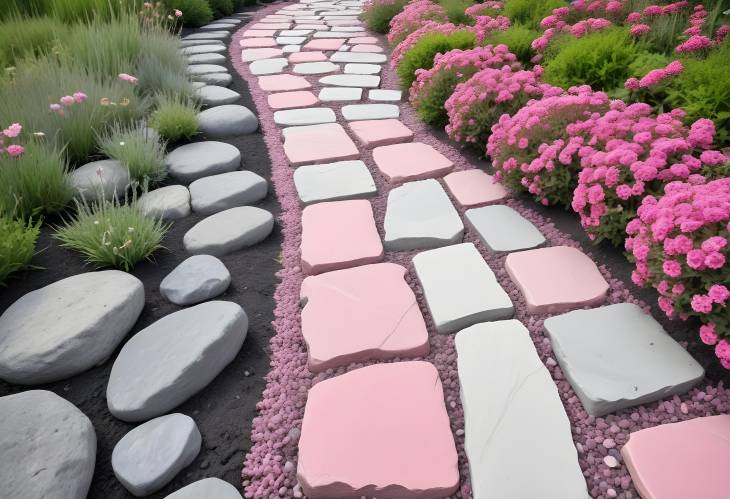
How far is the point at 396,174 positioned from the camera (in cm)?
263

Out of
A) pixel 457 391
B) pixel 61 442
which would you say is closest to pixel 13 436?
pixel 61 442

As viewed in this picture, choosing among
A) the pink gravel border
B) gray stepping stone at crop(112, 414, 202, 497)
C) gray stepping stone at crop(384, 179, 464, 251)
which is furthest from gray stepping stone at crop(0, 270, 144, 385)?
gray stepping stone at crop(384, 179, 464, 251)

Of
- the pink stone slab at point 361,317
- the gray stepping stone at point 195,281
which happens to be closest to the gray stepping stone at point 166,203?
the gray stepping stone at point 195,281

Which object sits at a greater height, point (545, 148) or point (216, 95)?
point (545, 148)

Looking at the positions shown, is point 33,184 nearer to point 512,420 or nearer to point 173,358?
point 173,358

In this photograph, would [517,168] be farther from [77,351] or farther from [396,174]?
[77,351]

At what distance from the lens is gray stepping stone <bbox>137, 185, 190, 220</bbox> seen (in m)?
2.29

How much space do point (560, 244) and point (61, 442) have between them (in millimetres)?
1923

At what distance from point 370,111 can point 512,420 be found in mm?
2673

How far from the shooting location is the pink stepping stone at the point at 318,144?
2855mm

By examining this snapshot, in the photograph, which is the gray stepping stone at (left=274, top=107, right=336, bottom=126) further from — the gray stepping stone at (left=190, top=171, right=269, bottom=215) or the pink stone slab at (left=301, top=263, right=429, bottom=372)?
the pink stone slab at (left=301, top=263, right=429, bottom=372)

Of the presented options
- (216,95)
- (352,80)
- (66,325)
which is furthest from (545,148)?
(216,95)

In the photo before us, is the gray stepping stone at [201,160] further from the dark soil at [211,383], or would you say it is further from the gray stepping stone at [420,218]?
the gray stepping stone at [420,218]

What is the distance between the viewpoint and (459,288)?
180cm
